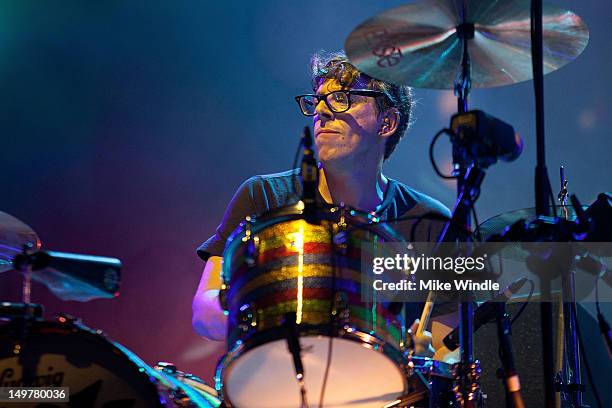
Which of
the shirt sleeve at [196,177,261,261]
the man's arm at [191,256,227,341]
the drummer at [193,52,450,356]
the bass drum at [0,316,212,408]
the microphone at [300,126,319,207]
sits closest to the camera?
the microphone at [300,126,319,207]

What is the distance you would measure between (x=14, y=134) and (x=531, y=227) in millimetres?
2529

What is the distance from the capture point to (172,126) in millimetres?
3533

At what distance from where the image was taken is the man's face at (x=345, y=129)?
281 cm

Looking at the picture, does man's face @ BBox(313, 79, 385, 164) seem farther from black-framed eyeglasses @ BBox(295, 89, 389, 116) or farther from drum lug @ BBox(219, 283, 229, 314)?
drum lug @ BBox(219, 283, 229, 314)

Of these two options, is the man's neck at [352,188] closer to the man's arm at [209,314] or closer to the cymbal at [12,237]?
the man's arm at [209,314]

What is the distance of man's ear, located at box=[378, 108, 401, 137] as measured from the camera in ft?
9.81

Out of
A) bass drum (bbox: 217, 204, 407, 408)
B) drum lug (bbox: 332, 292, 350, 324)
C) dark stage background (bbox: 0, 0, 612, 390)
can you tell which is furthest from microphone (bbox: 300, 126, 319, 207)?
dark stage background (bbox: 0, 0, 612, 390)

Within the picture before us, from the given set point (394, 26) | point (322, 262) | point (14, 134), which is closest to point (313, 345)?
point (322, 262)

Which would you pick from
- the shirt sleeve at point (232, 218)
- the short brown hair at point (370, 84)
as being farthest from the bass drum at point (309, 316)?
the short brown hair at point (370, 84)

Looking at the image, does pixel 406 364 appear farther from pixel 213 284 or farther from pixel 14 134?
pixel 14 134

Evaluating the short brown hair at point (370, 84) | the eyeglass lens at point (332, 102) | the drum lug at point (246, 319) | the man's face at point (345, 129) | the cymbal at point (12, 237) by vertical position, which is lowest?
the drum lug at point (246, 319)

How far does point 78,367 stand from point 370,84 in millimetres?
1633

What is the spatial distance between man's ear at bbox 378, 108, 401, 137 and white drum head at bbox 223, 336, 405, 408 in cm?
134

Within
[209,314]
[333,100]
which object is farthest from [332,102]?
[209,314]
